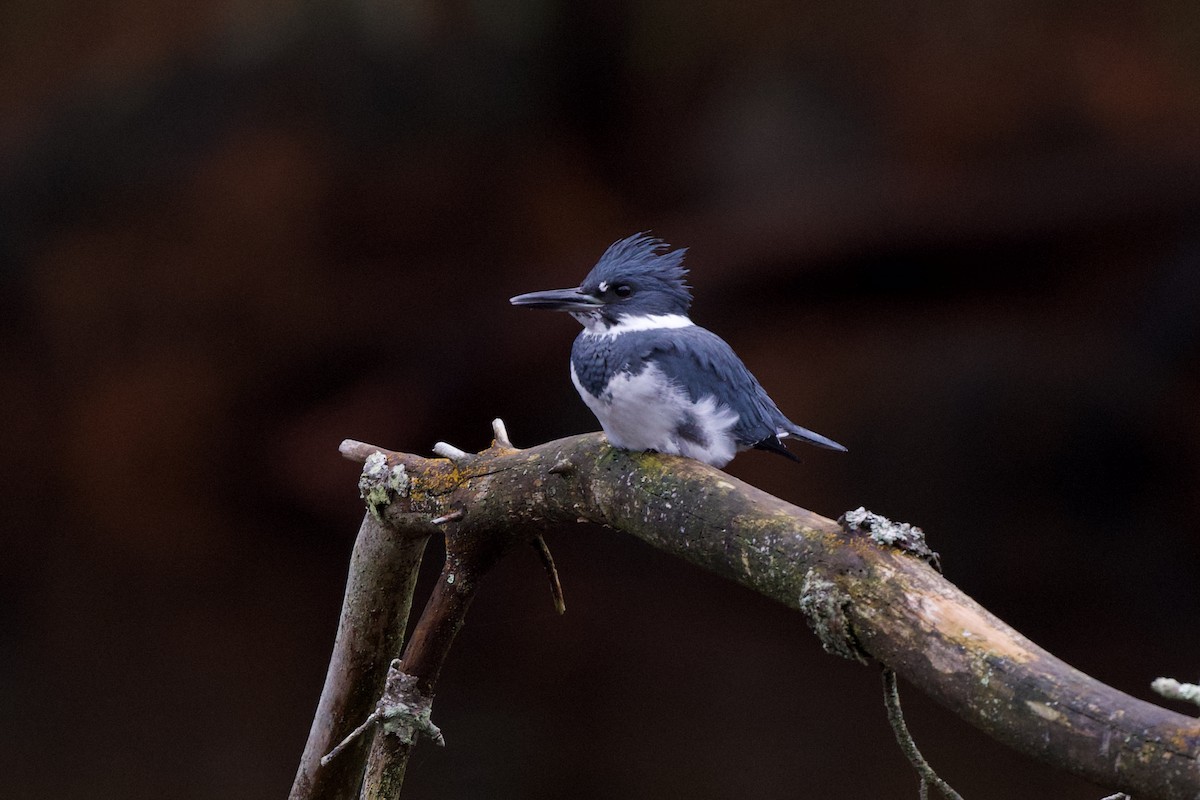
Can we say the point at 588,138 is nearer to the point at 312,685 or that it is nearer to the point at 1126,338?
the point at 1126,338

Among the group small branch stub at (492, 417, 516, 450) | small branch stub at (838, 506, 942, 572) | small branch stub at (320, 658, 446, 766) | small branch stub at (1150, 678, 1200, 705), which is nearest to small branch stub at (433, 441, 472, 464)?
small branch stub at (492, 417, 516, 450)

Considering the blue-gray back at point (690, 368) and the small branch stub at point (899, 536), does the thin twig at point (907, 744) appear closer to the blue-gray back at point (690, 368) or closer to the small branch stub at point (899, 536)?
the small branch stub at point (899, 536)

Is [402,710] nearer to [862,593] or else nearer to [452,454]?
[452,454]

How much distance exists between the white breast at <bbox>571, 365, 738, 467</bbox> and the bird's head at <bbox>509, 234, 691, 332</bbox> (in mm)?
147

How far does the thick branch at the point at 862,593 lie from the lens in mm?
702

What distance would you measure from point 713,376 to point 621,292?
0.18 metres

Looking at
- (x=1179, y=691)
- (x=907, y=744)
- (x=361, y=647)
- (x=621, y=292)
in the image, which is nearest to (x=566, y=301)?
(x=621, y=292)

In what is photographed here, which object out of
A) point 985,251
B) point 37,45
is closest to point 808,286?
point 985,251

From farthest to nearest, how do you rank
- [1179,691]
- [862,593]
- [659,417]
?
[659,417]
[862,593]
[1179,691]

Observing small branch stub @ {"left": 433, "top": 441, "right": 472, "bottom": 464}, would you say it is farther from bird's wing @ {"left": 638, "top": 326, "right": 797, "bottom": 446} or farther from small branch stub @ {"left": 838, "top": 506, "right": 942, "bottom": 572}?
small branch stub @ {"left": 838, "top": 506, "right": 942, "bottom": 572}

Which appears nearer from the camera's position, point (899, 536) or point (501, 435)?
point (899, 536)

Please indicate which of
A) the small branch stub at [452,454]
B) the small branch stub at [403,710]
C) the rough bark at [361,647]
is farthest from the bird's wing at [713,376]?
the small branch stub at [403,710]

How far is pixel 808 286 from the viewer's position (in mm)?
2156

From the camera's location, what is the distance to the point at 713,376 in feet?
4.23
